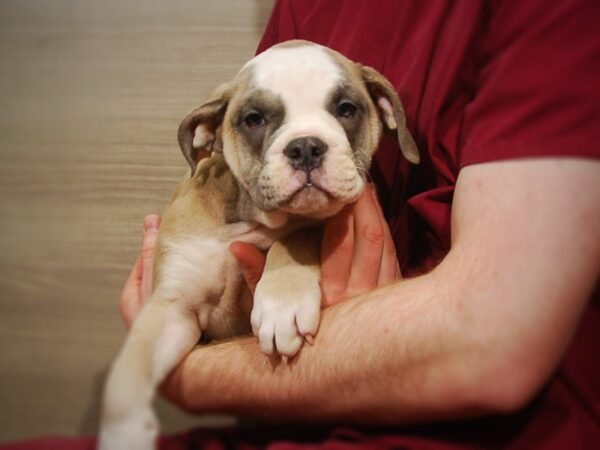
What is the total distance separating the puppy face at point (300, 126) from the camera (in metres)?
0.87

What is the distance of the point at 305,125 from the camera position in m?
0.89

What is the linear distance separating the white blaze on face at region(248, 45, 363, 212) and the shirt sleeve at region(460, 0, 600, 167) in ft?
0.72

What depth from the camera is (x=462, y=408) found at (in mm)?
702

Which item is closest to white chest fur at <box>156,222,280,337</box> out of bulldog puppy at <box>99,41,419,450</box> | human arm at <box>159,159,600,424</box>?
bulldog puppy at <box>99,41,419,450</box>

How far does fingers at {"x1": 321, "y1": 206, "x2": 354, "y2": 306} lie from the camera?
973mm

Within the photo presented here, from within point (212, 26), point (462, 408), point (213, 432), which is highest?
point (212, 26)

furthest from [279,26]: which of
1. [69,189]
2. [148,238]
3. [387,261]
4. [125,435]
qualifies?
[125,435]

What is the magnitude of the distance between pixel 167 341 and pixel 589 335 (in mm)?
531

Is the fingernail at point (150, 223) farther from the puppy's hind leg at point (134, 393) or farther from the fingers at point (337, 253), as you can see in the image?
the fingers at point (337, 253)

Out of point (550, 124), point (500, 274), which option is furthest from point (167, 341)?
point (550, 124)

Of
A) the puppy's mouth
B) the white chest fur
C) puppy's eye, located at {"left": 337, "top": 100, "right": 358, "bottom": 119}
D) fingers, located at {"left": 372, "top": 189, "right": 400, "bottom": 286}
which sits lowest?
the white chest fur

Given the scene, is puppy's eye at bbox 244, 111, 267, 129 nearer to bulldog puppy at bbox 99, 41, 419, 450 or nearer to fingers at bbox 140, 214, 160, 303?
bulldog puppy at bbox 99, 41, 419, 450

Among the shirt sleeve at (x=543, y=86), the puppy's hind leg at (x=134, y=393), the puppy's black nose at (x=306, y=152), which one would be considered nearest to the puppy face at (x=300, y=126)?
the puppy's black nose at (x=306, y=152)

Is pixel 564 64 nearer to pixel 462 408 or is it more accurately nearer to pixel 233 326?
pixel 462 408
